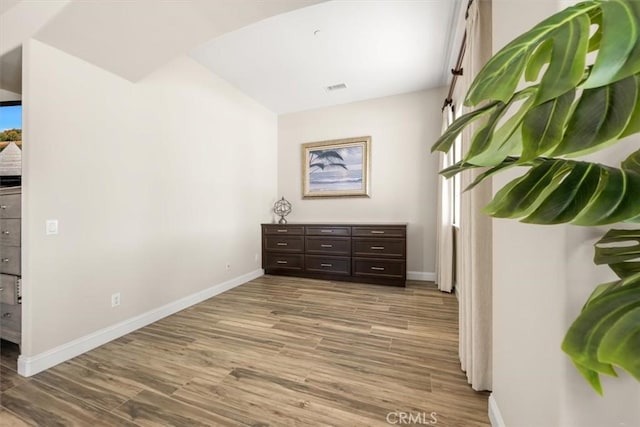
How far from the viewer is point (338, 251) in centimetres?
373

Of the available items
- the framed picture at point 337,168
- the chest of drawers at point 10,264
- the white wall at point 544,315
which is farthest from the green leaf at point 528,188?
the framed picture at point 337,168

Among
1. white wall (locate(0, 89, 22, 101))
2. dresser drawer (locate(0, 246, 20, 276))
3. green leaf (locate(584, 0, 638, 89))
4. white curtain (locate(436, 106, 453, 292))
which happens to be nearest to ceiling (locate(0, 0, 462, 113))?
white wall (locate(0, 89, 22, 101))

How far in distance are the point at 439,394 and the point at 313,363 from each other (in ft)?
2.60

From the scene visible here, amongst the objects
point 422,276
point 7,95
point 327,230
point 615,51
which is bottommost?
point 422,276

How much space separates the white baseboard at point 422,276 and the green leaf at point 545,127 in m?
3.78

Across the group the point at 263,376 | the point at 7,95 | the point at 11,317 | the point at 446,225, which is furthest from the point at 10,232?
the point at 446,225

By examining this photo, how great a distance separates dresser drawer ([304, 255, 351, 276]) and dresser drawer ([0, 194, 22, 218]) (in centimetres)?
292

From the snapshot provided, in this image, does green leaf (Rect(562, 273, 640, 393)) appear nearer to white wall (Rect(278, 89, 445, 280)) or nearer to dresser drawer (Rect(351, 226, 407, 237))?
dresser drawer (Rect(351, 226, 407, 237))

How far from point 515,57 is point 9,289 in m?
2.96

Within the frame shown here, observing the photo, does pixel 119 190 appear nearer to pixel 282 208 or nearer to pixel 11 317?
pixel 11 317

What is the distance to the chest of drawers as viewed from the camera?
1777 mm

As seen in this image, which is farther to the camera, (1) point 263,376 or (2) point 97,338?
(2) point 97,338

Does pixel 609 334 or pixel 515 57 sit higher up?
pixel 515 57

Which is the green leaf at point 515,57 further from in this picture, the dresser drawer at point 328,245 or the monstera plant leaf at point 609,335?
the dresser drawer at point 328,245
